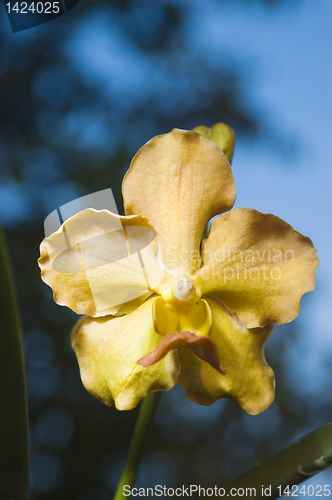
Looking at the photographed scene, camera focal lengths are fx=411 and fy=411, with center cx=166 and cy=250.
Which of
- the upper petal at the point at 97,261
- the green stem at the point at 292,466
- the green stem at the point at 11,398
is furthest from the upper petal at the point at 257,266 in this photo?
the green stem at the point at 11,398

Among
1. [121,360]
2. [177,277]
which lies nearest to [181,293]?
[177,277]

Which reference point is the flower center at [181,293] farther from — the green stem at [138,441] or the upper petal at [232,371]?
the green stem at [138,441]

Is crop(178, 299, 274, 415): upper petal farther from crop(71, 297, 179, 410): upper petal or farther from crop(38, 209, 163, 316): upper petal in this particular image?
crop(38, 209, 163, 316): upper petal

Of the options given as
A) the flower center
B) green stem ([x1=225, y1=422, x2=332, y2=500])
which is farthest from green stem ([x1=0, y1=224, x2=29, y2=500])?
green stem ([x1=225, y1=422, x2=332, y2=500])

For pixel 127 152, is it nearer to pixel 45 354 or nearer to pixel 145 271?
pixel 45 354

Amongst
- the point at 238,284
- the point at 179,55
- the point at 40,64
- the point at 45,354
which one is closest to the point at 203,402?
the point at 238,284

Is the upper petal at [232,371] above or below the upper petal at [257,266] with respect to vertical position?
below

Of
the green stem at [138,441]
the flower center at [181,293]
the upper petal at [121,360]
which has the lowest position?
the green stem at [138,441]

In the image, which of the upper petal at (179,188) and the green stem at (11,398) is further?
the upper petal at (179,188)
